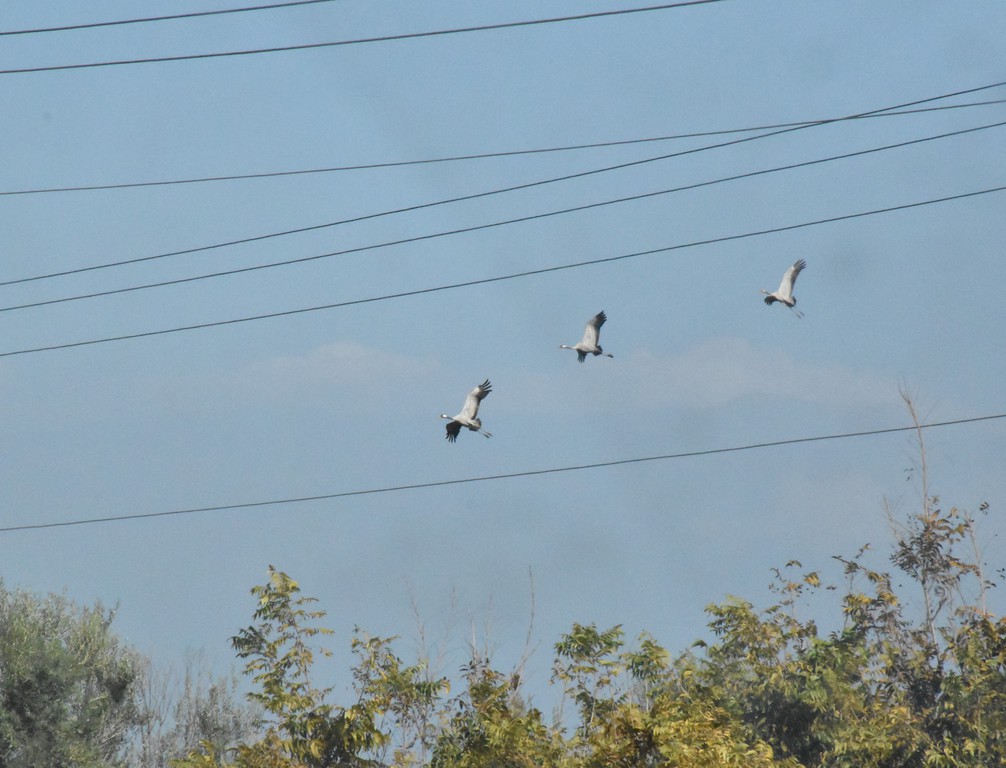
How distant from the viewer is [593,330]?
2178 centimetres

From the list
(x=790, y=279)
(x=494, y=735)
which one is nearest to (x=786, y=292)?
(x=790, y=279)

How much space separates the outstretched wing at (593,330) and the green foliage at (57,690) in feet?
62.1

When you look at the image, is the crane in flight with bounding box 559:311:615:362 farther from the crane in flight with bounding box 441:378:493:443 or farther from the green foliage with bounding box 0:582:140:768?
the green foliage with bounding box 0:582:140:768

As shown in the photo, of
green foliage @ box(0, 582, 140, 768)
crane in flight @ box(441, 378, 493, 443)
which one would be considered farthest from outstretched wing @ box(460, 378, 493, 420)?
green foliage @ box(0, 582, 140, 768)

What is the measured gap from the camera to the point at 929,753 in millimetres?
21500

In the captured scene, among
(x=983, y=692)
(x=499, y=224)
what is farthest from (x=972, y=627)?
(x=499, y=224)

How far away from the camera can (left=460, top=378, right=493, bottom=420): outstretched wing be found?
2133cm

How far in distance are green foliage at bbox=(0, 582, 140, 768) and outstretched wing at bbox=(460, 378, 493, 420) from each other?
57.4ft

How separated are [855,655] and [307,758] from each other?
1037 centimetres

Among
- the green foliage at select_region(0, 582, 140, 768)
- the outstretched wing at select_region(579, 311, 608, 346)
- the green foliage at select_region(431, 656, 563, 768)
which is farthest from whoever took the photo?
the green foliage at select_region(0, 582, 140, 768)

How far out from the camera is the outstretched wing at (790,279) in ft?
72.1

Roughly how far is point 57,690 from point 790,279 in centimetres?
2157

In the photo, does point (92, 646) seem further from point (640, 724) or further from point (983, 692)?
point (640, 724)

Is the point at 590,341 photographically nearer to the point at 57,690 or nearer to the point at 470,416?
the point at 470,416
